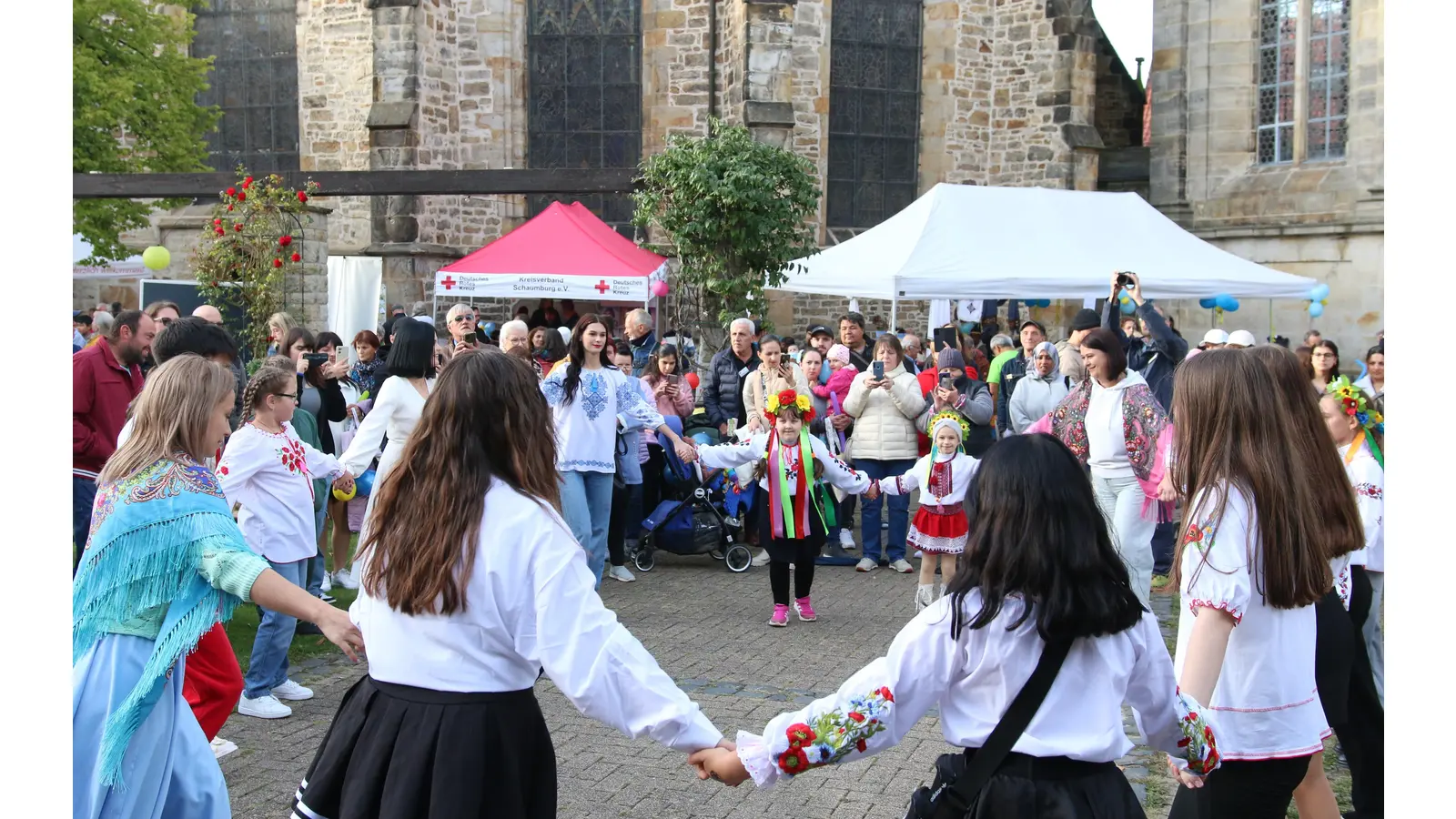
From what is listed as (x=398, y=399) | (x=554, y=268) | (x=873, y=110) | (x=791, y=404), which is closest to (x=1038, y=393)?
(x=791, y=404)

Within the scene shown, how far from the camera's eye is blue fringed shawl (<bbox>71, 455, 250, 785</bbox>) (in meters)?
3.56

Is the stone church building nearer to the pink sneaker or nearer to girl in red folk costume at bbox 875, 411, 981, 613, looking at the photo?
girl in red folk costume at bbox 875, 411, 981, 613

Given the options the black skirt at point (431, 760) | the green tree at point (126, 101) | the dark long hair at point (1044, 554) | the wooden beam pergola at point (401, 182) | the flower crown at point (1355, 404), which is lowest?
the black skirt at point (431, 760)

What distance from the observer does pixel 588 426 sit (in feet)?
26.6

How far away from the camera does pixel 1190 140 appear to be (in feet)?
69.4

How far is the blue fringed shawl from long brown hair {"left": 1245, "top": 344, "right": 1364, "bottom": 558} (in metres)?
2.74

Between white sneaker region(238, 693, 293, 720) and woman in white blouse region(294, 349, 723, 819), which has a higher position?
woman in white blouse region(294, 349, 723, 819)

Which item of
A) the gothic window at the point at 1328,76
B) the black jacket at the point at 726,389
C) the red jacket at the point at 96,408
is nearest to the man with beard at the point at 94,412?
the red jacket at the point at 96,408

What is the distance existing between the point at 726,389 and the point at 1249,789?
784cm

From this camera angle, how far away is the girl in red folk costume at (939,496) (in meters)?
8.18

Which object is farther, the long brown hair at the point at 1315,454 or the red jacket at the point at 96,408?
the red jacket at the point at 96,408

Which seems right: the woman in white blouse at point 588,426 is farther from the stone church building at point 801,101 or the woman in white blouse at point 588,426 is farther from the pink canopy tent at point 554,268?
the stone church building at point 801,101

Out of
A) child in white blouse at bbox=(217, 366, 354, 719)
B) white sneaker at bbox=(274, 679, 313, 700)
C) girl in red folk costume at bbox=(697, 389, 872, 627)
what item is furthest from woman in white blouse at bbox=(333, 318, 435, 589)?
girl in red folk costume at bbox=(697, 389, 872, 627)

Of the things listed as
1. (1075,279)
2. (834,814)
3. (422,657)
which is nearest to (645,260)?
(1075,279)
